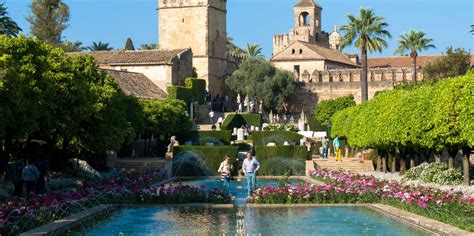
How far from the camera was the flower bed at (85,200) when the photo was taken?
16.0m

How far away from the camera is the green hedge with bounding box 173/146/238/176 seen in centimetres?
3841

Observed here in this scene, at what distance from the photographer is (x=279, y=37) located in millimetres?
117438

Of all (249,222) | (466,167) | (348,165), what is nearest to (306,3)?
(348,165)

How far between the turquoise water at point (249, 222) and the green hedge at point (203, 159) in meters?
16.9

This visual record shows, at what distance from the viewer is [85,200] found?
20312 millimetres

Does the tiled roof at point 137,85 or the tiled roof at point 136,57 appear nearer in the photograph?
the tiled roof at point 137,85

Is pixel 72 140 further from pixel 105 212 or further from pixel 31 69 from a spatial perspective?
pixel 105 212

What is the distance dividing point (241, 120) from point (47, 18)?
17818 millimetres

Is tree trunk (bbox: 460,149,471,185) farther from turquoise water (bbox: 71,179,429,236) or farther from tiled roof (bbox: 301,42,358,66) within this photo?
tiled roof (bbox: 301,42,358,66)

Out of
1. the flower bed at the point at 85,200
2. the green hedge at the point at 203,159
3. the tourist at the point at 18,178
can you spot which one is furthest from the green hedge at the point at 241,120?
the tourist at the point at 18,178

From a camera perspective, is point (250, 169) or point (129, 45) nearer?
point (250, 169)

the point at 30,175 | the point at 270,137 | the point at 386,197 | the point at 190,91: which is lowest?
the point at 386,197

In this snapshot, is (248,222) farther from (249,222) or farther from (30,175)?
(30,175)

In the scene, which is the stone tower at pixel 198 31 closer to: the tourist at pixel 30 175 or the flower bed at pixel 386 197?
the flower bed at pixel 386 197
